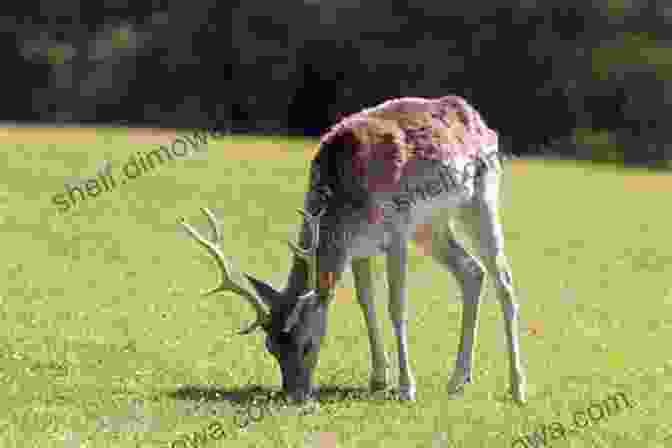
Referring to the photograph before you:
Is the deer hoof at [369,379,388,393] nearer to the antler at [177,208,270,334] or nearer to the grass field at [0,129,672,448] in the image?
the grass field at [0,129,672,448]

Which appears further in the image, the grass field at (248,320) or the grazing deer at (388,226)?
the grazing deer at (388,226)

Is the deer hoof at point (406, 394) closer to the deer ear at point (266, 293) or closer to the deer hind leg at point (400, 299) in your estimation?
the deer hind leg at point (400, 299)

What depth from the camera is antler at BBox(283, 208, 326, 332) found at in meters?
10.4

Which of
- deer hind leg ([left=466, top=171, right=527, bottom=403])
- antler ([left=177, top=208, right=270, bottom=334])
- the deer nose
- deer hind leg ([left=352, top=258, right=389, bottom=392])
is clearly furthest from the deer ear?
deer hind leg ([left=466, top=171, right=527, bottom=403])

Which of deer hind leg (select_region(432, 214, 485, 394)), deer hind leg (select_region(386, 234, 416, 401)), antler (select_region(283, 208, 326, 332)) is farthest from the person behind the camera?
deer hind leg (select_region(432, 214, 485, 394))

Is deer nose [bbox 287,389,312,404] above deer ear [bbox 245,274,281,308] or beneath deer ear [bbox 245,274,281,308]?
beneath

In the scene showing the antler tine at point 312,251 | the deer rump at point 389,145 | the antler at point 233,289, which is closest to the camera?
the antler at point 233,289

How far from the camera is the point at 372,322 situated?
11.6m

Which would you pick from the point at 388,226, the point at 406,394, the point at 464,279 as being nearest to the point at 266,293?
the point at 388,226

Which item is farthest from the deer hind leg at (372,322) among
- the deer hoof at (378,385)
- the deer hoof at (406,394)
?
the deer hoof at (406,394)

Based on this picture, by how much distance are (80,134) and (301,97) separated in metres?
16.5

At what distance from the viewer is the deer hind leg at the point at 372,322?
37.9ft

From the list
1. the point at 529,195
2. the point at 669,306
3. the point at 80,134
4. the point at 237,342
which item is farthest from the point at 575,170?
the point at 237,342

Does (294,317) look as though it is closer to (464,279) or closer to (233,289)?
(233,289)
